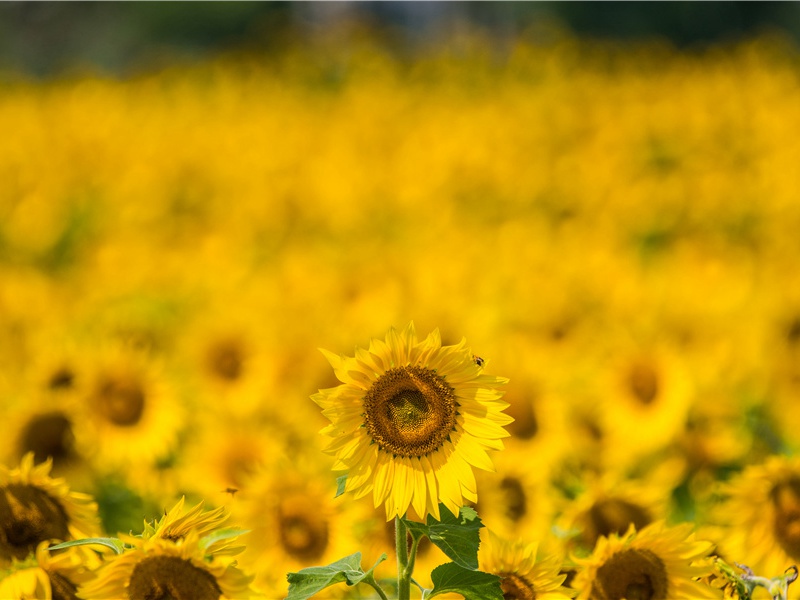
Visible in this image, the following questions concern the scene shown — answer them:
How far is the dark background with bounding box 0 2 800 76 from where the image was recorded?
1817 centimetres

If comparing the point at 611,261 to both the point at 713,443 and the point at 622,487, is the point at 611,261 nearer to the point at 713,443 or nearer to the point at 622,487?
the point at 713,443

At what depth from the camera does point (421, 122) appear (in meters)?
8.32

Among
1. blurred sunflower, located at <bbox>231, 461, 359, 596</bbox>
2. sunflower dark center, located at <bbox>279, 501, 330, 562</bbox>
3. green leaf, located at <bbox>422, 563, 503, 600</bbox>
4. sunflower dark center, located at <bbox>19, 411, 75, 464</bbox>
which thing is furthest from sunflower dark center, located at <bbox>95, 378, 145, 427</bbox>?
green leaf, located at <bbox>422, 563, 503, 600</bbox>

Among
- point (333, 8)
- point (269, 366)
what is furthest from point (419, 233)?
point (333, 8)

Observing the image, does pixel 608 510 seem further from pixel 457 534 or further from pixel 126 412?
pixel 126 412

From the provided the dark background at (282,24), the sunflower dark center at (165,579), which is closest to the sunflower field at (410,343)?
the sunflower dark center at (165,579)

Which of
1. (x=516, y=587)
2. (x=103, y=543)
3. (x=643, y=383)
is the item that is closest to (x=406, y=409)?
(x=516, y=587)

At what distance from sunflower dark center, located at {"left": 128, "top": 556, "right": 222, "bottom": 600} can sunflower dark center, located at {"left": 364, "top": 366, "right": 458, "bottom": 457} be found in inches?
14.1

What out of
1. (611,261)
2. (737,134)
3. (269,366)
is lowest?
(269,366)

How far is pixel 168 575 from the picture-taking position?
4.95 feet

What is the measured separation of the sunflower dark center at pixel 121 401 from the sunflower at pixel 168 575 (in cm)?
202

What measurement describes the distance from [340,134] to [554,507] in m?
5.71

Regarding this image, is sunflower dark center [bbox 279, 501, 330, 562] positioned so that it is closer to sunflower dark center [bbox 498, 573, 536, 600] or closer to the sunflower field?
the sunflower field

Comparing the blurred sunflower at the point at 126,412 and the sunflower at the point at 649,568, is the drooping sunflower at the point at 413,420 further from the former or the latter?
the blurred sunflower at the point at 126,412
